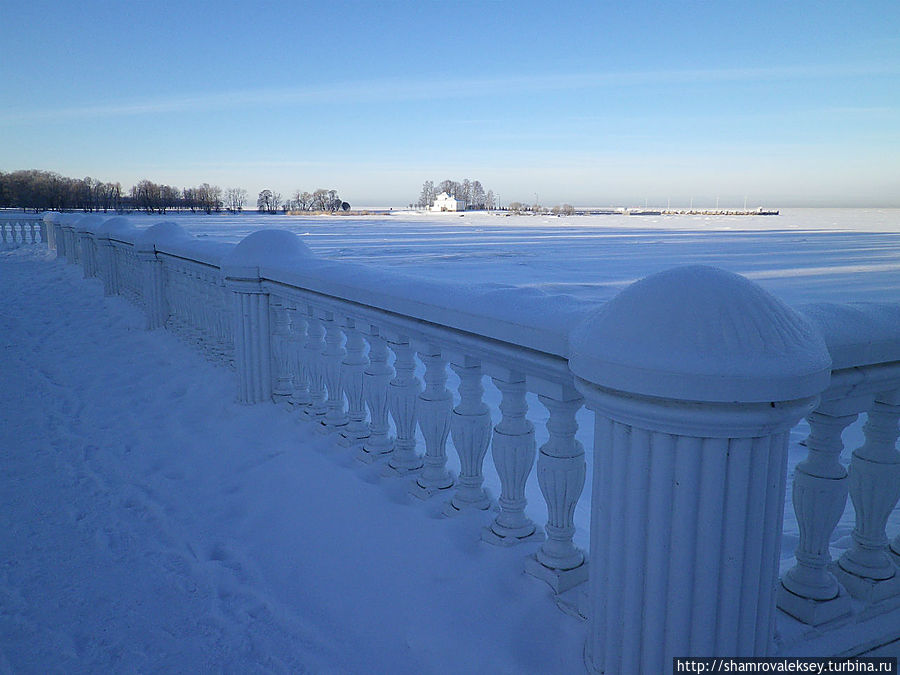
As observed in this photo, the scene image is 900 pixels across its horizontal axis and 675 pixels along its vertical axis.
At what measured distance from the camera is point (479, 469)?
8.24 feet

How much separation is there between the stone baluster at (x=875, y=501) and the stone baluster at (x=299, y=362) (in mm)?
2727

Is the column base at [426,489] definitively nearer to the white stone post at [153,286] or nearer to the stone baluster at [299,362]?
the stone baluster at [299,362]

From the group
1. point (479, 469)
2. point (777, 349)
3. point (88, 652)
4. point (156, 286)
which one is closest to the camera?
point (777, 349)

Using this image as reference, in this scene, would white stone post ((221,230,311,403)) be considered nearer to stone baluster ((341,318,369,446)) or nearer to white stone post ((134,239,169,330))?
stone baluster ((341,318,369,446))

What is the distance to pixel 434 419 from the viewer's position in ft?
8.54

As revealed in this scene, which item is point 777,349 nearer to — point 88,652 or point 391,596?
point 391,596

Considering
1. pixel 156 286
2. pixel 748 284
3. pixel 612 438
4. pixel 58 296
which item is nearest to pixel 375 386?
pixel 612 438

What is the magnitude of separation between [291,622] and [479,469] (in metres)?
0.85

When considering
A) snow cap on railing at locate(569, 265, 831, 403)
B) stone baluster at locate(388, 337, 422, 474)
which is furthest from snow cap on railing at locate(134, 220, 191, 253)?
snow cap on railing at locate(569, 265, 831, 403)

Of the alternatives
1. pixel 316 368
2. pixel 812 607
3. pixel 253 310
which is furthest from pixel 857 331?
pixel 253 310

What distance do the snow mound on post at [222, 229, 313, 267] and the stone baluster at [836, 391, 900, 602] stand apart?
2954 millimetres

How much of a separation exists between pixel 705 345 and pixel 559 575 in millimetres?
1030

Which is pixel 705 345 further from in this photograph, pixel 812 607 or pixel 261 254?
pixel 261 254

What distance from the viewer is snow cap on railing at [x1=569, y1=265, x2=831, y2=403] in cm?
126
